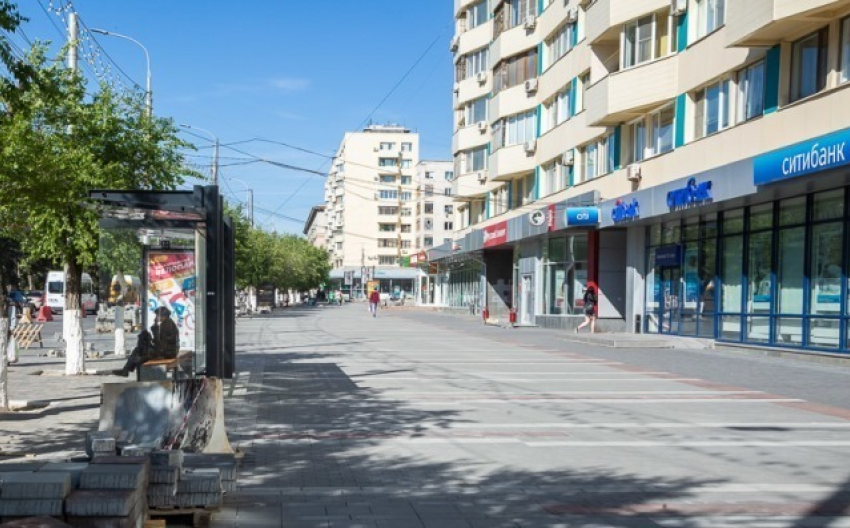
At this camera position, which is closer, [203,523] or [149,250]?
[203,523]

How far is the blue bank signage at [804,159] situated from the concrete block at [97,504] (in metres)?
15.2

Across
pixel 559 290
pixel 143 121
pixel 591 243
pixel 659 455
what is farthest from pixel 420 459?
pixel 559 290

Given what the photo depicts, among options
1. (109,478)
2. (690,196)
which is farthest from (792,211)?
(109,478)

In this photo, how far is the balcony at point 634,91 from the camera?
27.0 metres

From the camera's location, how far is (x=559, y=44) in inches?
1519

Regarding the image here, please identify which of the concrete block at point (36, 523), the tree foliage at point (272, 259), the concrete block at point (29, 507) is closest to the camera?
the concrete block at point (36, 523)

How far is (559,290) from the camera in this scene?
38312 millimetres

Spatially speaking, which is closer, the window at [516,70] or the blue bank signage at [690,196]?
the blue bank signage at [690,196]

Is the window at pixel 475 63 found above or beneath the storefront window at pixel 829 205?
above

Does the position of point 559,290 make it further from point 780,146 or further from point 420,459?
point 420,459

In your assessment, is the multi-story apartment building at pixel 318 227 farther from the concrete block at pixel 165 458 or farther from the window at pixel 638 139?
the concrete block at pixel 165 458

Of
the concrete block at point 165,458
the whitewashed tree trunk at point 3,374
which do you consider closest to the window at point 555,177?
the whitewashed tree trunk at point 3,374

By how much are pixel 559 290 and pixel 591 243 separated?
4.29m

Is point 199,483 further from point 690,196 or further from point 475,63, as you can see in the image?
point 475,63
